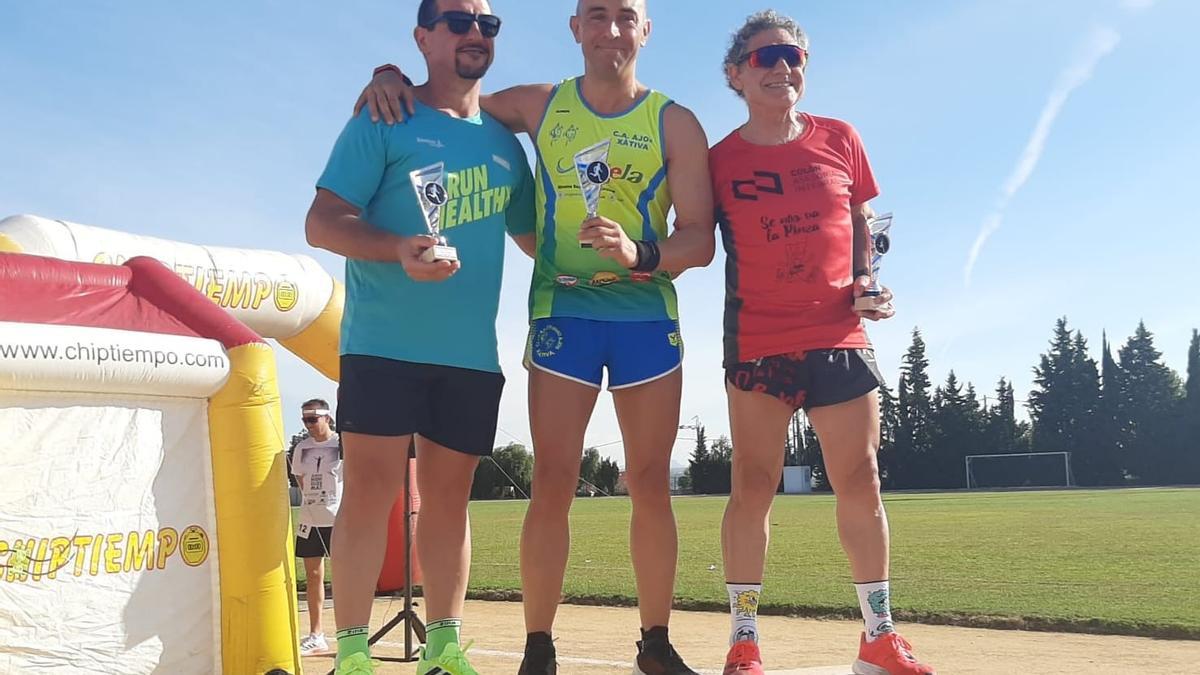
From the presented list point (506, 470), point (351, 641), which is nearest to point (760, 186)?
point (351, 641)

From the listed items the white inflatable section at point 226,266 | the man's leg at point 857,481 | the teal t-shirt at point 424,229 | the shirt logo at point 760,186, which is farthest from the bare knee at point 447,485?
the white inflatable section at point 226,266

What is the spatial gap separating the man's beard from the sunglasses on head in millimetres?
1077

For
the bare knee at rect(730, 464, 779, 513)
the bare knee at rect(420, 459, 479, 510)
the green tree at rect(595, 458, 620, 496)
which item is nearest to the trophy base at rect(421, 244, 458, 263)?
the bare knee at rect(420, 459, 479, 510)

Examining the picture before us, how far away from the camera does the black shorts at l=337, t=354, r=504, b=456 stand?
3.43m

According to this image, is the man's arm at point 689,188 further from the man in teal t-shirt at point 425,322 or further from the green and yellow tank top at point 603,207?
the man in teal t-shirt at point 425,322

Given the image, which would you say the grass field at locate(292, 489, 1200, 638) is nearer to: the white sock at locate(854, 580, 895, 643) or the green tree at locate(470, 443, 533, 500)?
the white sock at locate(854, 580, 895, 643)

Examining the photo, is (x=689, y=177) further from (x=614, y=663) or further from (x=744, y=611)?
(x=614, y=663)

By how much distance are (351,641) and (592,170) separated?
1.76 meters

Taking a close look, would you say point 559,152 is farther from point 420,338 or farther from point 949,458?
point 949,458

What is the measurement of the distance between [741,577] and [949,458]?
212 ft

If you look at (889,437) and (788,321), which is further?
(889,437)

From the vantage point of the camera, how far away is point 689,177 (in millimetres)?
3885

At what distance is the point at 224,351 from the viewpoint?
5277mm

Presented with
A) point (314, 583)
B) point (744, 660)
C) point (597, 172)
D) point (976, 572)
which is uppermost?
point (597, 172)
